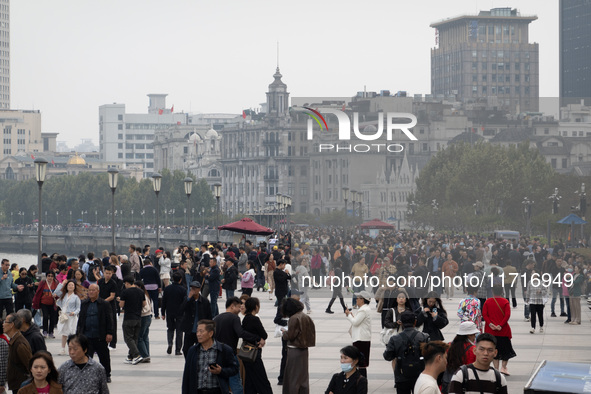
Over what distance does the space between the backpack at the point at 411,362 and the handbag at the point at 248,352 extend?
202 centimetres

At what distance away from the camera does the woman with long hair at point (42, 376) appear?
35.0ft

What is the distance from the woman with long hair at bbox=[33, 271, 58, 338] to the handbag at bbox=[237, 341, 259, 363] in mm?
9902

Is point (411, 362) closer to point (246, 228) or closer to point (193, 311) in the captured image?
point (193, 311)

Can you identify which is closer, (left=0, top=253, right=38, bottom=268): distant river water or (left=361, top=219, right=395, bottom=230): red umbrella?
(left=361, top=219, right=395, bottom=230): red umbrella

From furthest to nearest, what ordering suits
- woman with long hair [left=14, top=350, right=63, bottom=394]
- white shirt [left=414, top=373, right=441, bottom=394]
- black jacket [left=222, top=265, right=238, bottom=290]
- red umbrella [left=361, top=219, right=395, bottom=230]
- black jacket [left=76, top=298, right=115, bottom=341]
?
red umbrella [left=361, top=219, right=395, bottom=230] < black jacket [left=222, top=265, right=238, bottom=290] < black jacket [left=76, top=298, right=115, bottom=341] < woman with long hair [left=14, top=350, right=63, bottom=394] < white shirt [left=414, top=373, right=441, bottom=394]

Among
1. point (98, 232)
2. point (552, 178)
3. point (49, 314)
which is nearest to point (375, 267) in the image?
point (49, 314)

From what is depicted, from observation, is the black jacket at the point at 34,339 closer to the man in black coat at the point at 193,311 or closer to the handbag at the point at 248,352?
the handbag at the point at 248,352

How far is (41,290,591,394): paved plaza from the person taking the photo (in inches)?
691

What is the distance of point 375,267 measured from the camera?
98.8 feet

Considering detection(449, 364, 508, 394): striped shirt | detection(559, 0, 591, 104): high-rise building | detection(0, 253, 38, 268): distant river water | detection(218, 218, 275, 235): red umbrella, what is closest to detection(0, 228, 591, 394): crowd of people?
detection(449, 364, 508, 394): striped shirt

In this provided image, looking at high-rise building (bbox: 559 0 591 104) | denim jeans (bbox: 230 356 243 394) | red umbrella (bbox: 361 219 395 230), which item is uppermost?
high-rise building (bbox: 559 0 591 104)

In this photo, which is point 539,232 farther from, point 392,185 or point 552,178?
point 552,178

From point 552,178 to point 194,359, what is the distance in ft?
159

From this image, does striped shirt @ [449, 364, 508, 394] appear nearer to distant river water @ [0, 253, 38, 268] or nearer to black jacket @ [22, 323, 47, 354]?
black jacket @ [22, 323, 47, 354]
